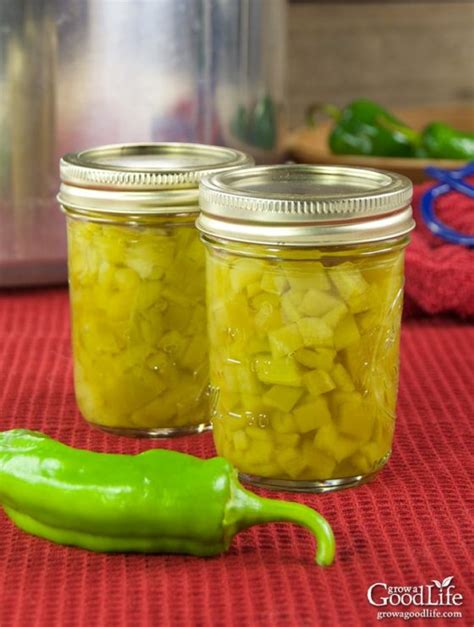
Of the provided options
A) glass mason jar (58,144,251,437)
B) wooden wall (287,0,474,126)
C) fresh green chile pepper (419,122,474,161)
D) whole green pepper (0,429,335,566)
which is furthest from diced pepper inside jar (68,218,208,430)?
wooden wall (287,0,474,126)

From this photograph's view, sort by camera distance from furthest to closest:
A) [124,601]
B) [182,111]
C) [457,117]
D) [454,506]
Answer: [457,117] < [182,111] < [454,506] < [124,601]

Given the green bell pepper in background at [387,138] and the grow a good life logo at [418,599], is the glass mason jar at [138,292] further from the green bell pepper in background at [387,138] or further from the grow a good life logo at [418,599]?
the green bell pepper in background at [387,138]

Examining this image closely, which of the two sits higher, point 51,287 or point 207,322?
point 207,322

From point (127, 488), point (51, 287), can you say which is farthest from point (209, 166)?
point (51, 287)

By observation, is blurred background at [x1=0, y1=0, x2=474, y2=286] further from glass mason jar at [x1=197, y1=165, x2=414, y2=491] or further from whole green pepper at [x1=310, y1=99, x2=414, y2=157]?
glass mason jar at [x1=197, y1=165, x2=414, y2=491]

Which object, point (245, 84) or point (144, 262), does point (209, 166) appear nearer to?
point (144, 262)

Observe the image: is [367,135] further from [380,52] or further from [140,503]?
[140,503]

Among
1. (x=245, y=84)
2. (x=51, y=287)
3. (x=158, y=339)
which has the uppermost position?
(x=245, y=84)
